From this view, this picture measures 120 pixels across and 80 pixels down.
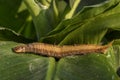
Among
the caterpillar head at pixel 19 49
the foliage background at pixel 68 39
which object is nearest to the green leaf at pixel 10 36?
the foliage background at pixel 68 39

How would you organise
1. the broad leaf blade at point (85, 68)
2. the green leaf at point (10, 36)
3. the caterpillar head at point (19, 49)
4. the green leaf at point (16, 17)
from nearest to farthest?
the broad leaf blade at point (85, 68) < the caterpillar head at point (19, 49) < the green leaf at point (10, 36) < the green leaf at point (16, 17)

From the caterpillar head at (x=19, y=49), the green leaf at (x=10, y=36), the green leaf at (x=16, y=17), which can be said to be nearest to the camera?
the caterpillar head at (x=19, y=49)

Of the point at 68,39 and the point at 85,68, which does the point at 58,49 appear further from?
the point at 85,68

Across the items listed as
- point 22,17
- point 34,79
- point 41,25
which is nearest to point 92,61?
point 34,79

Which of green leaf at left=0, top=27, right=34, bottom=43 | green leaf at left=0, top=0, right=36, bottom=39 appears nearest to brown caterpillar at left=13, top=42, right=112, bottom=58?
green leaf at left=0, top=27, right=34, bottom=43

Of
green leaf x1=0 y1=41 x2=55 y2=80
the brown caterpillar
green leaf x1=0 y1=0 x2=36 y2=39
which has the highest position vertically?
green leaf x1=0 y1=41 x2=55 y2=80

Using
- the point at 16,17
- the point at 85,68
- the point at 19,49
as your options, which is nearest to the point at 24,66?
the point at 19,49

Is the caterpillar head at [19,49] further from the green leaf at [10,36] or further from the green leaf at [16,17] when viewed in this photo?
the green leaf at [16,17]

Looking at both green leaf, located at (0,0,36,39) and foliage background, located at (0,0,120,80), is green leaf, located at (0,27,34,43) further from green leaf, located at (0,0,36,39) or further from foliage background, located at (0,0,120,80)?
green leaf, located at (0,0,36,39)
